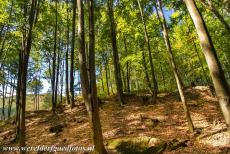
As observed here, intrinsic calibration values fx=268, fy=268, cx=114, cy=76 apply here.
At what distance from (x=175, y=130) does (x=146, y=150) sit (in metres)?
2.79

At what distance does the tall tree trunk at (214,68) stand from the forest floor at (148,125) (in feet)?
19.6

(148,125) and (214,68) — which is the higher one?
(214,68)

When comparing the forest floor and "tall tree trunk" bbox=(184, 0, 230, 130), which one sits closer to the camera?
"tall tree trunk" bbox=(184, 0, 230, 130)

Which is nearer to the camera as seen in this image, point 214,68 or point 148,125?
point 214,68

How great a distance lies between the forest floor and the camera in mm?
10078

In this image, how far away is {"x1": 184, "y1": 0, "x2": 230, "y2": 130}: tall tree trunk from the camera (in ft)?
11.1

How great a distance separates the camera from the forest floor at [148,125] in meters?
10.1

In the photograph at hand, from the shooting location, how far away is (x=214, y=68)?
11.7 feet

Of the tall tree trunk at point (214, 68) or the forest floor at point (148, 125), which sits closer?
the tall tree trunk at point (214, 68)

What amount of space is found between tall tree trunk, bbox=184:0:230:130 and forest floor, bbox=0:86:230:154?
5977mm

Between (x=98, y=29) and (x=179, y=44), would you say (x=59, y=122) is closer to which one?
(x=98, y=29)

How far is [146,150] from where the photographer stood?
9812 millimetres

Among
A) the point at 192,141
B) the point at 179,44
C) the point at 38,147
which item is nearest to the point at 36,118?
the point at 38,147

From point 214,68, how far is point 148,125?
33.3ft
